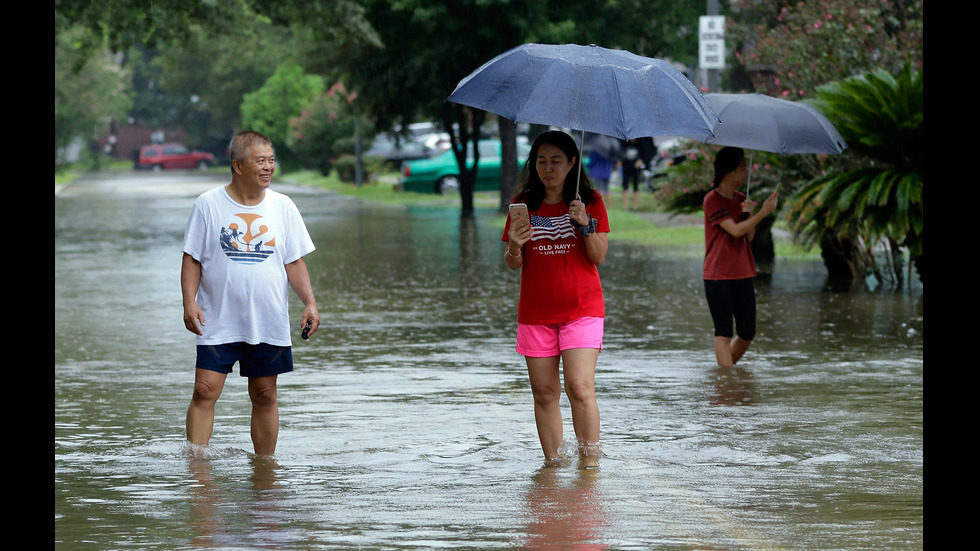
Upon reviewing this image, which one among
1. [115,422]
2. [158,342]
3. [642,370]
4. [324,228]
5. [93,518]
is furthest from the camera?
[324,228]

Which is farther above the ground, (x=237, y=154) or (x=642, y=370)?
(x=237, y=154)

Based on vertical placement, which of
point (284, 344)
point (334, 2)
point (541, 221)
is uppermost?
point (334, 2)

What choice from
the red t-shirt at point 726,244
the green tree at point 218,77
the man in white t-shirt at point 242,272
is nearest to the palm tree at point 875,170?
the red t-shirt at point 726,244

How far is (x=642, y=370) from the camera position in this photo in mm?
10047

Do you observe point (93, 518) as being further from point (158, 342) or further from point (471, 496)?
point (158, 342)

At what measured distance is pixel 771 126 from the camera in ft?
32.4

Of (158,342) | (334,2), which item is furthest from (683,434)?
(334,2)

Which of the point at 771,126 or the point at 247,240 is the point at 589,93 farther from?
the point at 771,126

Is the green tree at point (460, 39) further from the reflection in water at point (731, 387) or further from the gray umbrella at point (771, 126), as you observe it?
the reflection in water at point (731, 387)

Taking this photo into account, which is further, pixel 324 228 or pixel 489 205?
pixel 489 205

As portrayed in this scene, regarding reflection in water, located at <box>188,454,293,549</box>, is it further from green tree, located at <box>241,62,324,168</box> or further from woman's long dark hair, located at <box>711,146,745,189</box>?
green tree, located at <box>241,62,324,168</box>

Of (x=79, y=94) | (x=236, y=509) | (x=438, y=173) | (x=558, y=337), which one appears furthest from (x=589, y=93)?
(x=79, y=94)

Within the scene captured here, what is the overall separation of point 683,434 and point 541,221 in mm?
1586
